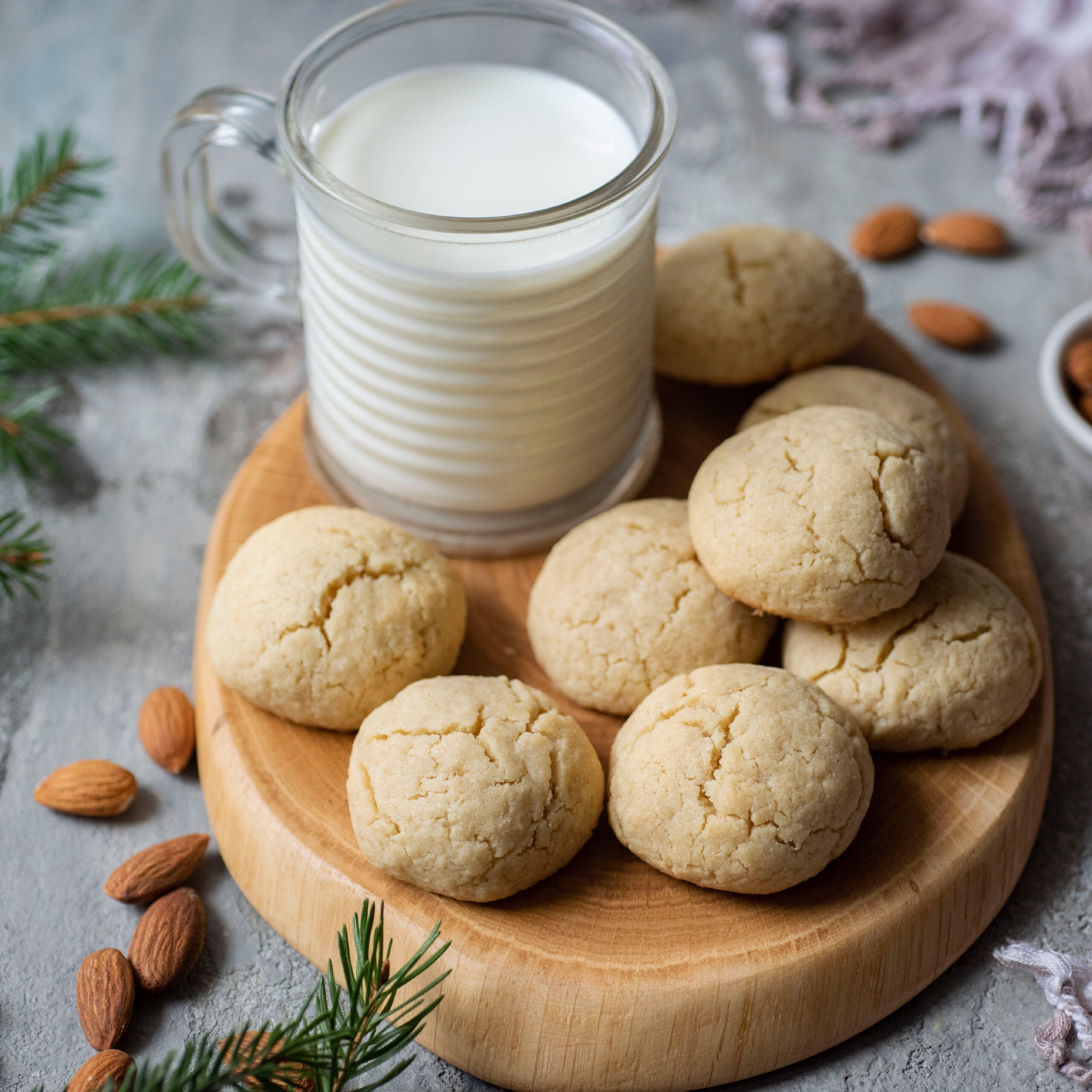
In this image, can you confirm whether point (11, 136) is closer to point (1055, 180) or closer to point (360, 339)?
point (360, 339)

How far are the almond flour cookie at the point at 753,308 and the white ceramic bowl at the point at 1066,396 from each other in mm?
284

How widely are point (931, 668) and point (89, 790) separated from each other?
902mm

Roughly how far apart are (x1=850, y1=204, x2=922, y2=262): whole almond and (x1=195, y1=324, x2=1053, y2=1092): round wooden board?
2.92 ft

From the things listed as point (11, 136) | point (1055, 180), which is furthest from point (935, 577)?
point (11, 136)

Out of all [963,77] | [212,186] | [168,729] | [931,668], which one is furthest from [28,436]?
[963,77]

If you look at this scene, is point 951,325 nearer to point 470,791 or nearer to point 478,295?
point 478,295

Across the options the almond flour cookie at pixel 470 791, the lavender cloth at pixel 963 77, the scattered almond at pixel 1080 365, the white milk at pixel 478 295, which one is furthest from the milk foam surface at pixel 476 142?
the lavender cloth at pixel 963 77

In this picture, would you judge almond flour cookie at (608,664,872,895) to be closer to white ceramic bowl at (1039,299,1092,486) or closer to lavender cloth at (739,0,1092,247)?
white ceramic bowl at (1039,299,1092,486)

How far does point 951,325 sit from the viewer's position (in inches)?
71.3

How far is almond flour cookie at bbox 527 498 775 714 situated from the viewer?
1.23 m

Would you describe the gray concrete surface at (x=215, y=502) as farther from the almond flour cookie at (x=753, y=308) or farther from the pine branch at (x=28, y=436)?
the almond flour cookie at (x=753, y=308)

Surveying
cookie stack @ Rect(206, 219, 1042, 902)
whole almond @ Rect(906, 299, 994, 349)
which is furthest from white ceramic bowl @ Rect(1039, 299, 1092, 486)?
cookie stack @ Rect(206, 219, 1042, 902)

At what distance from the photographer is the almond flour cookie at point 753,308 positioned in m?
1.46

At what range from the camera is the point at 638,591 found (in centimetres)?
124
